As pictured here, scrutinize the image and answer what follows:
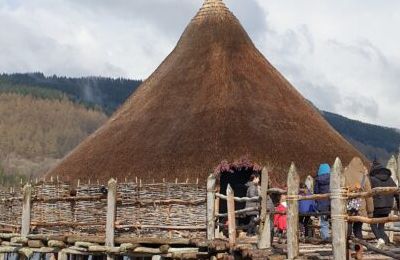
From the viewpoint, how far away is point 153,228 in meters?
18.3

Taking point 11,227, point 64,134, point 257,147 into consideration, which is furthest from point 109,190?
point 64,134

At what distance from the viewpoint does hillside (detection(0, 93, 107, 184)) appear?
15850 centimetres

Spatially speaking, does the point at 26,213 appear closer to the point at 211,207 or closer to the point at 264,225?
the point at 211,207

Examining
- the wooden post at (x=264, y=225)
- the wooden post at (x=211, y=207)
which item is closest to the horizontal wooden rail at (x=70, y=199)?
the wooden post at (x=211, y=207)

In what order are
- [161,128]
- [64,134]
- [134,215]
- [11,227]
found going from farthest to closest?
[64,134]
[161,128]
[11,227]
[134,215]

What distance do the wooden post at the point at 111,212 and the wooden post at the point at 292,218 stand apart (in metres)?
7.19

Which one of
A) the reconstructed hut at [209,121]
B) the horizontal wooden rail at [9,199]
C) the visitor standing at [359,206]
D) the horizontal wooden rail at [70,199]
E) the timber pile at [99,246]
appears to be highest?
the reconstructed hut at [209,121]

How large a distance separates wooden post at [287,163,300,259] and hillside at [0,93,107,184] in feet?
466

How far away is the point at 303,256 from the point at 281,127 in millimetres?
19603

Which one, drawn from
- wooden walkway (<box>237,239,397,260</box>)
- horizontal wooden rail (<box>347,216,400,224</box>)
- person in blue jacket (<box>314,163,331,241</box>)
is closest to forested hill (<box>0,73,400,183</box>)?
person in blue jacket (<box>314,163,331,241</box>)

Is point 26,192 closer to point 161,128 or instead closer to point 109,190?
point 109,190

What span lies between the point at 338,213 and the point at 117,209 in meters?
10.2

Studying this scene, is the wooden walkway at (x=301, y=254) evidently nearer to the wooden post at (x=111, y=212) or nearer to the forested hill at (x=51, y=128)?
the wooden post at (x=111, y=212)

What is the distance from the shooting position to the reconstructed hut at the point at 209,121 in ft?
90.8
